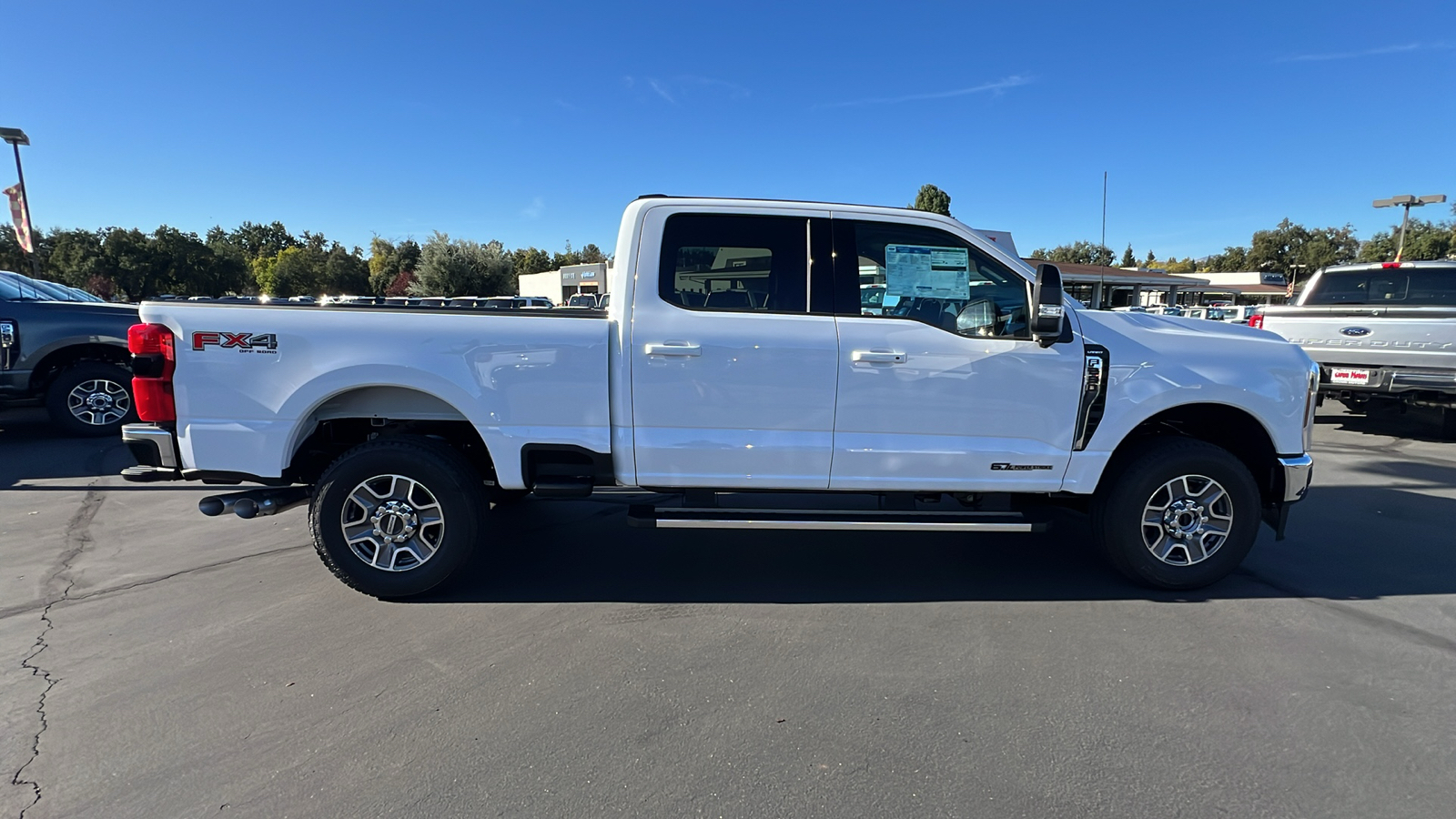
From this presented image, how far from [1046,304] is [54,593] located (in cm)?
561

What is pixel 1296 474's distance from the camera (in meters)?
3.74

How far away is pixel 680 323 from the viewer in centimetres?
355

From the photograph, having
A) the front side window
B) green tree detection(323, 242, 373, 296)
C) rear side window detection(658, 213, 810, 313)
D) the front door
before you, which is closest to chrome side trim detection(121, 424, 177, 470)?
rear side window detection(658, 213, 810, 313)

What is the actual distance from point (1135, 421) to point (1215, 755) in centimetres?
174

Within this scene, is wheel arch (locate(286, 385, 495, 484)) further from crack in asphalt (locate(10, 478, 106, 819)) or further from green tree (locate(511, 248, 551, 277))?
green tree (locate(511, 248, 551, 277))

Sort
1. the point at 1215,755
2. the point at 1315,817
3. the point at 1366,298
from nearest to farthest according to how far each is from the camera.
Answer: the point at 1315,817 < the point at 1215,755 < the point at 1366,298

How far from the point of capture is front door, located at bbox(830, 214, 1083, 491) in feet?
11.7

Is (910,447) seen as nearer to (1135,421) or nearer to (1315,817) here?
(1135,421)

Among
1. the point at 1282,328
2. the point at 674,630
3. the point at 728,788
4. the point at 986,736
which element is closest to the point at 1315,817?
the point at 986,736

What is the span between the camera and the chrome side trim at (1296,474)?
3.74m

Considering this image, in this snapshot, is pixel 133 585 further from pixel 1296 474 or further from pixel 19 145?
pixel 19 145

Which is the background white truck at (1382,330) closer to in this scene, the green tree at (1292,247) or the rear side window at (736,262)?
the rear side window at (736,262)

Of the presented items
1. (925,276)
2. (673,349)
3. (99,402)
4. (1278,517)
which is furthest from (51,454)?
(1278,517)

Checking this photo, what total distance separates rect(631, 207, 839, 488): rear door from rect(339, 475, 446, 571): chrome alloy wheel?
1161 mm
